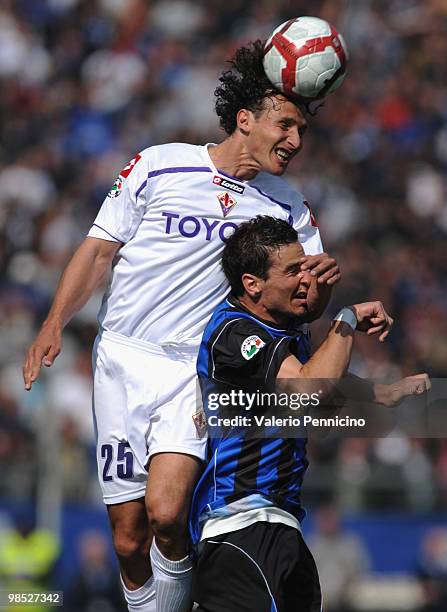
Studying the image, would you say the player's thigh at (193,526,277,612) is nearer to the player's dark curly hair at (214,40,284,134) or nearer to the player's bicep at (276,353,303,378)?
the player's bicep at (276,353,303,378)

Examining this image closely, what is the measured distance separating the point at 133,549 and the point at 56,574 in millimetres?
3684

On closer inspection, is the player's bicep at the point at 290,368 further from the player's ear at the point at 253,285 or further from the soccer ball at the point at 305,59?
the soccer ball at the point at 305,59

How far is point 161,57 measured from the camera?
13328 mm

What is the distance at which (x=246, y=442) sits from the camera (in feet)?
14.2

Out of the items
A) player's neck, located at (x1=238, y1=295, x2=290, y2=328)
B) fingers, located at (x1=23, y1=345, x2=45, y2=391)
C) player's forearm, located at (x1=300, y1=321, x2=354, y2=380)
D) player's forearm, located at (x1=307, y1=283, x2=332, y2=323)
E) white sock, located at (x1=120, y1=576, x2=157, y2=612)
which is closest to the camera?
player's forearm, located at (x1=300, y1=321, x2=354, y2=380)

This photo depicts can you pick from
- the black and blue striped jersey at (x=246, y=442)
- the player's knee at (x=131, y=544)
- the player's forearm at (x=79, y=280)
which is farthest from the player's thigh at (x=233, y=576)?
the player's forearm at (x=79, y=280)

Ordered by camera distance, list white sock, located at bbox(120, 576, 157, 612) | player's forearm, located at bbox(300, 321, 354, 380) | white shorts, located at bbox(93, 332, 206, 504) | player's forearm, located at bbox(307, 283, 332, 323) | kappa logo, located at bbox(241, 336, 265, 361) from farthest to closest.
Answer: white sock, located at bbox(120, 576, 157, 612) < white shorts, located at bbox(93, 332, 206, 504) < player's forearm, located at bbox(307, 283, 332, 323) < kappa logo, located at bbox(241, 336, 265, 361) < player's forearm, located at bbox(300, 321, 354, 380)

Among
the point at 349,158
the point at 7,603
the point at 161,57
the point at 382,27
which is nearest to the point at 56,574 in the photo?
the point at 7,603

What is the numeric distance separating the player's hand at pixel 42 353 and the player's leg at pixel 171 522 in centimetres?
60

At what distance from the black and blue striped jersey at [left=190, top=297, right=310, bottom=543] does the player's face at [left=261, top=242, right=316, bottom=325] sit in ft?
0.24

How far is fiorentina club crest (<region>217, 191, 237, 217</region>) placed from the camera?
4.86 metres

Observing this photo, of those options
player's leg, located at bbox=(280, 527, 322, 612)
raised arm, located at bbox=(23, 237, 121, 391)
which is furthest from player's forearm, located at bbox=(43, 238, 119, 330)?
player's leg, located at bbox=(280, 527, 322, 612)

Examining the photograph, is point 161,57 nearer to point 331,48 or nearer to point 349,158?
point 349,158

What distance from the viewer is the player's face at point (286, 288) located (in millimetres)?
4332
